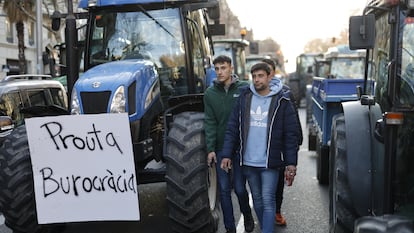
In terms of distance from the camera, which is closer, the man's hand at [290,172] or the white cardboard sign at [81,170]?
the man's hand at [290,172]

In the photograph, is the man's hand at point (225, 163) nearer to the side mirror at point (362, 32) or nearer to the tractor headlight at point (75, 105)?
the tractor headlight at point (75, 105)

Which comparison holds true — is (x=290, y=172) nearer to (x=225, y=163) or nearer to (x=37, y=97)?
(x=225, y=163)

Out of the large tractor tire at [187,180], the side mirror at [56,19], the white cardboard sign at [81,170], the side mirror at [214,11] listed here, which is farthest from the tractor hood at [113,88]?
the side mirror at [56,19]

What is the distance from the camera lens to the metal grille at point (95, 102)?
17.1ft

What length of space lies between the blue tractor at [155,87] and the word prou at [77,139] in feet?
1.13

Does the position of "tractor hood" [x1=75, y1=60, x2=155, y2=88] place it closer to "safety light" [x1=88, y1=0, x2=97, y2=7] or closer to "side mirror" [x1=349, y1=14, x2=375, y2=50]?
"safety light" [x1=88, y1=0, x2=97, y2=7]

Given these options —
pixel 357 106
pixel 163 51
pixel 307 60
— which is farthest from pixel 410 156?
pixel 307 60

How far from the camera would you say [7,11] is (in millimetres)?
24781

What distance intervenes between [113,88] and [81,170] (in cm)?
81

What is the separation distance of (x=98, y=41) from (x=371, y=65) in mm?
3058

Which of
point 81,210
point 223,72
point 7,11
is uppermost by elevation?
point 7,11

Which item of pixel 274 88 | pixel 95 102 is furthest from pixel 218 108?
pixel 95 102

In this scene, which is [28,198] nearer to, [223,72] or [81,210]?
[81,210]

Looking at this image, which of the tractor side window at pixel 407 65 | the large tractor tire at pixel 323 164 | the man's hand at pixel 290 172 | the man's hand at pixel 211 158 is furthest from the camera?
the large tractor tire at pixel 323 164
